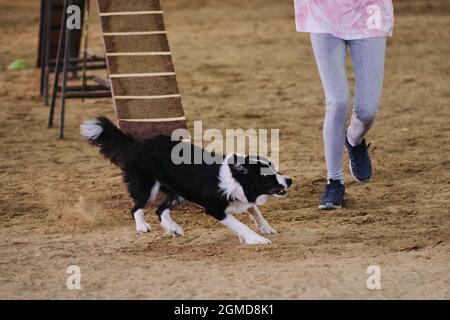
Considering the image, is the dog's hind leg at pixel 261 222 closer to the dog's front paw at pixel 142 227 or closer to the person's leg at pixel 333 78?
the dog's front paw at pixel 142 227

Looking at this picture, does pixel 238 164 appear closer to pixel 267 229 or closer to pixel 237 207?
pixel 237 207

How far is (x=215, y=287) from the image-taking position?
5.02 metres

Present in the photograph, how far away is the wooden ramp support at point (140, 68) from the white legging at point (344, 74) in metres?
1.32

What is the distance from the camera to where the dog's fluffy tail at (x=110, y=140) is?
257 inches

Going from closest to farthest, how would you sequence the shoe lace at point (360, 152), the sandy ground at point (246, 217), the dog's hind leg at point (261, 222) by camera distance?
the sandy ground at point (246, 217) → the dog's hind leg at point (261, 222) → the shoe lace at point (360, 152)

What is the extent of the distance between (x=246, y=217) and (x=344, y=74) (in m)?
1.17

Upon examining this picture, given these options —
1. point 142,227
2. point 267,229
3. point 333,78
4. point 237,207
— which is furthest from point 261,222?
point 333,78

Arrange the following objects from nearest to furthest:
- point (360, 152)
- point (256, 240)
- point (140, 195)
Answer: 1. point (256, 240)
2. point (140, 195)
3. point (360, 152)

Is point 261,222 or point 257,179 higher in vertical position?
point 257,179

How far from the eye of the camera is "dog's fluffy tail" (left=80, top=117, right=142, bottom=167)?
21.4 ft

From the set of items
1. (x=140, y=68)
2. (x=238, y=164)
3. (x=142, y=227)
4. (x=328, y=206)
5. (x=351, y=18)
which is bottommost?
(x=142, y=227)

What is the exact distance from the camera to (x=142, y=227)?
20.7ft

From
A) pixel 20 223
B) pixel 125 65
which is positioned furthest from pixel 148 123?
pixel 20 223

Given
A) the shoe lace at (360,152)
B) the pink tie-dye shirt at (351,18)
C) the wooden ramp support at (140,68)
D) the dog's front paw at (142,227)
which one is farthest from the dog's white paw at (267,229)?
the wooden ramp support at (140,68)
